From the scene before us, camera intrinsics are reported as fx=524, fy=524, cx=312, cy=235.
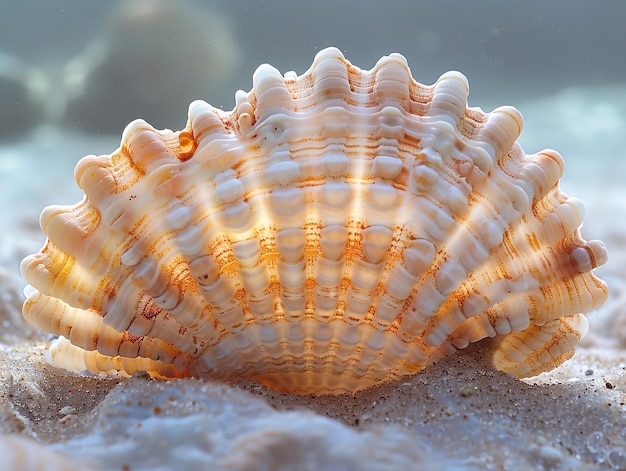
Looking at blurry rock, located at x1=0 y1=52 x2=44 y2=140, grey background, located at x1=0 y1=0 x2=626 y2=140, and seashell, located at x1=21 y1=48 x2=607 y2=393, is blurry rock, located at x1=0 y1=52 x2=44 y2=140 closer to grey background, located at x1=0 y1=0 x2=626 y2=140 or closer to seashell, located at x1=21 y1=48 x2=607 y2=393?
grey background, located at x1=0 y1=0 x2=626 y2=140

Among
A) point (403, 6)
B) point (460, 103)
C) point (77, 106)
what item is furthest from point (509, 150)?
point (77, 106)

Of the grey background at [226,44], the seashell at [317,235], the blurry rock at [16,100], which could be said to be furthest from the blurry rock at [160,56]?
the seashell at [317,235]

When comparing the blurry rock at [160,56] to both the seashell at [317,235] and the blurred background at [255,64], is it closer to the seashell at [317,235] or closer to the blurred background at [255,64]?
the blurred background at [255,64]

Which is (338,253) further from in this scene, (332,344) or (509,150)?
(509,150)

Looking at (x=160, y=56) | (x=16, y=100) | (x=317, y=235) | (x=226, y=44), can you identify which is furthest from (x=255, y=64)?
(x=317, y=235)

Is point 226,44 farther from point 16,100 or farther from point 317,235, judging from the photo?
point 317,235
